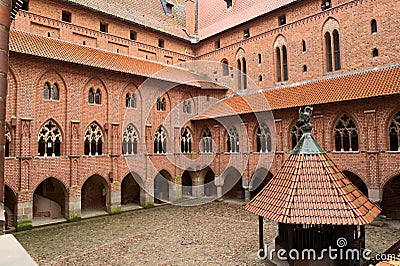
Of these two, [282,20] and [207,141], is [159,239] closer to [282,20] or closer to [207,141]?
[207,141]

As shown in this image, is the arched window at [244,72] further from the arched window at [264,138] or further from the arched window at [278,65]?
the arched window at [264,138]

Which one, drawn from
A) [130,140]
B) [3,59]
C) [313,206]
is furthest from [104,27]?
[3,59]

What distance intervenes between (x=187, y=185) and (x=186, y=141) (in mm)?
3628

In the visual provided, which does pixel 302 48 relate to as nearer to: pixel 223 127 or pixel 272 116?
pixel 272 116

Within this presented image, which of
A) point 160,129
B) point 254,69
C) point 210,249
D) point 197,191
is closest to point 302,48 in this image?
point 254,69

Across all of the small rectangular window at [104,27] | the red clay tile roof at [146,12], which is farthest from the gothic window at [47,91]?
the small rectangular window at [104,27]

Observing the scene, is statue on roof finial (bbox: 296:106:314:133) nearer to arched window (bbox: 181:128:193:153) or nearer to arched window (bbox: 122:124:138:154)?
arched window (bbox: 122:124:138:154)

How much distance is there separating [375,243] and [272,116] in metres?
8.58

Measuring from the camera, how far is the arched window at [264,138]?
706 inches

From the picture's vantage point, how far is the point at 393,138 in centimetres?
1356

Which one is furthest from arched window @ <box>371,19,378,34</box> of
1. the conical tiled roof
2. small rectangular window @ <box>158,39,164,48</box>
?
small rectangular window @ <box>158,39,164,48</box>

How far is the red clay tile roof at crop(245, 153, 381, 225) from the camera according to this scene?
695 cm

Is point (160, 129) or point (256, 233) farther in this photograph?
point (160, 129)

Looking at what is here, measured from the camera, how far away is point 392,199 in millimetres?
15477
